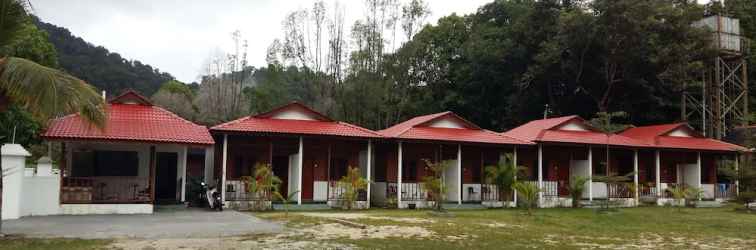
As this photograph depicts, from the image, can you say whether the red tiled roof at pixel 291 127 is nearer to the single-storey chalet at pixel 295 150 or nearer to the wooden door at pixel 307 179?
the single-storey chalet at pixel 295 150

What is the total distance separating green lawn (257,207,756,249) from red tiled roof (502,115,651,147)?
13.7 feet

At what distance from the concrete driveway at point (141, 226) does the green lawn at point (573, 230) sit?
1.30 m

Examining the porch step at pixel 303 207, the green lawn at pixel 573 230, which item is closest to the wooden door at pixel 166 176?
the porch step at pixel 303 207

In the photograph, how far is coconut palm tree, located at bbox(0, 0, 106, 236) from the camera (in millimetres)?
10078

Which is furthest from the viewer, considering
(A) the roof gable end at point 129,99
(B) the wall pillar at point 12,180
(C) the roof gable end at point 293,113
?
(C) the roof gable end at point 293,113

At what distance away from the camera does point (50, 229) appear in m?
12.6

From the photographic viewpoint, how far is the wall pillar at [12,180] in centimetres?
1464

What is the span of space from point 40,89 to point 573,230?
11788 millimetres

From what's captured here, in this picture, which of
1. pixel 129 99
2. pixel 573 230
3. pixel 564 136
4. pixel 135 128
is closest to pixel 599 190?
pixel 564 136

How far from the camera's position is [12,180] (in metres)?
14.9

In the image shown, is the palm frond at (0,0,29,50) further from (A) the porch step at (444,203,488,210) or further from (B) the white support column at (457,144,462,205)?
(B) the white support column at (457,144,462,205)

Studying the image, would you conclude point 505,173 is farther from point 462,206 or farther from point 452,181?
point 452,181

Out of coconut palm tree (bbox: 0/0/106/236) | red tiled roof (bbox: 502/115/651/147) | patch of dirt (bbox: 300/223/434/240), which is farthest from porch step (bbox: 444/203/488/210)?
coconut palm tree (bbox: 0/0/106/236)

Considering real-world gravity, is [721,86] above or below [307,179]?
above
